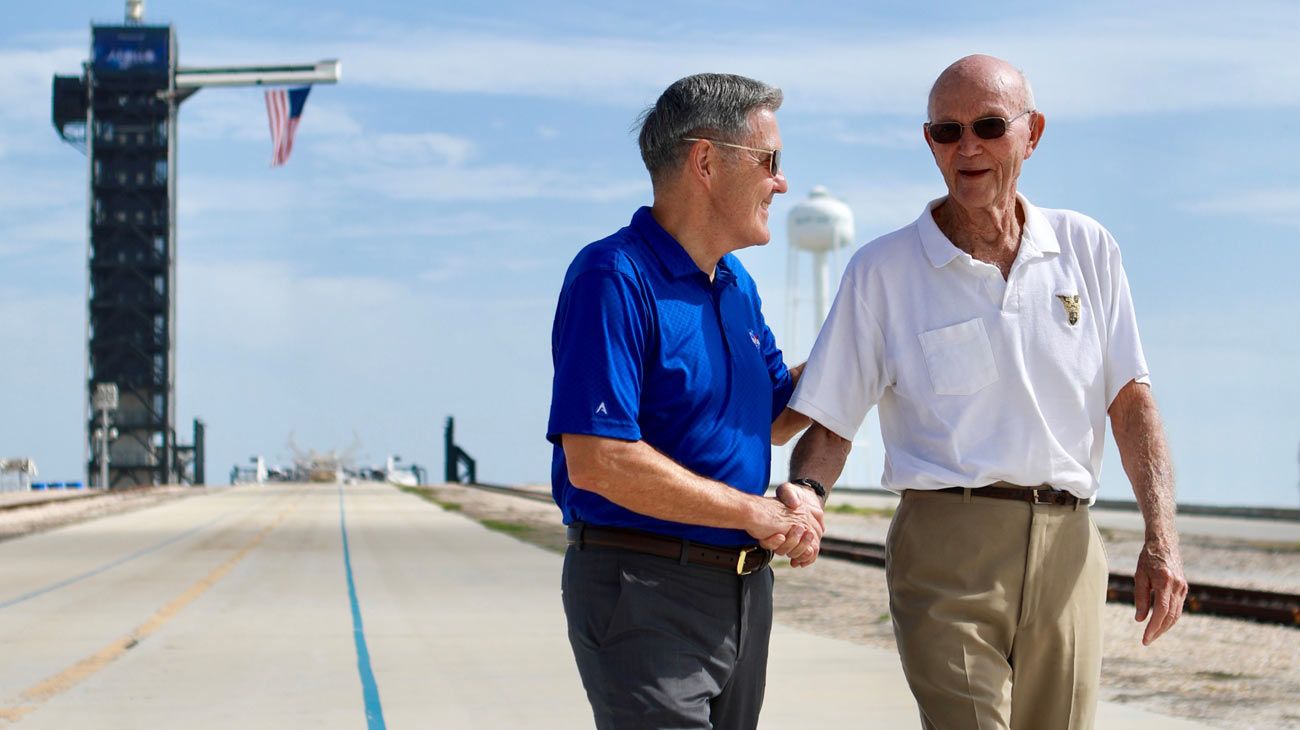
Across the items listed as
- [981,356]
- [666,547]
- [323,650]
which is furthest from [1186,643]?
[666,547]

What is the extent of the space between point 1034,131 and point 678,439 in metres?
1.22

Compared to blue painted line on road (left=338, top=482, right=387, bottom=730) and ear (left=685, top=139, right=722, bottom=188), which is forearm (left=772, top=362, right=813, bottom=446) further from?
blue painted line on road (left=338, top=482, right=387, bottom=730)

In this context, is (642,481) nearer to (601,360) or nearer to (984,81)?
(601,360)

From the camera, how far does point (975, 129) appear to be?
373 cm

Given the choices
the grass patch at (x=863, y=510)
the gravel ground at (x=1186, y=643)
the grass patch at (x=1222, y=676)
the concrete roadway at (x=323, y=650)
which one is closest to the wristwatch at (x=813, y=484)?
the concrete roadway at (x=323, y=650)

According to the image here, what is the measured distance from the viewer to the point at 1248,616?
42.1 feet

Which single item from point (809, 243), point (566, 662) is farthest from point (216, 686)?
point (809, 243)

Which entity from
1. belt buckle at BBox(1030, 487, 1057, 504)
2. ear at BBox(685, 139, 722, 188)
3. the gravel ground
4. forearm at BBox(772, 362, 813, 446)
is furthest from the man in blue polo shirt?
the gravel ground

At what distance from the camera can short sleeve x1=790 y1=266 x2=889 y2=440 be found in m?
3.70

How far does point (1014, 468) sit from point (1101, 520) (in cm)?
3062

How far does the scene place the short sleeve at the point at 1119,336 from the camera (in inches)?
146

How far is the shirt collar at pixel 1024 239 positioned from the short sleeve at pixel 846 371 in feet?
0.64

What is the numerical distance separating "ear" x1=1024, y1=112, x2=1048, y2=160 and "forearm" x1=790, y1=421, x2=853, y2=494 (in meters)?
0.82

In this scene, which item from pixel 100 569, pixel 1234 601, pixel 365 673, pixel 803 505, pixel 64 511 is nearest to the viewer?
pixel 803 505
